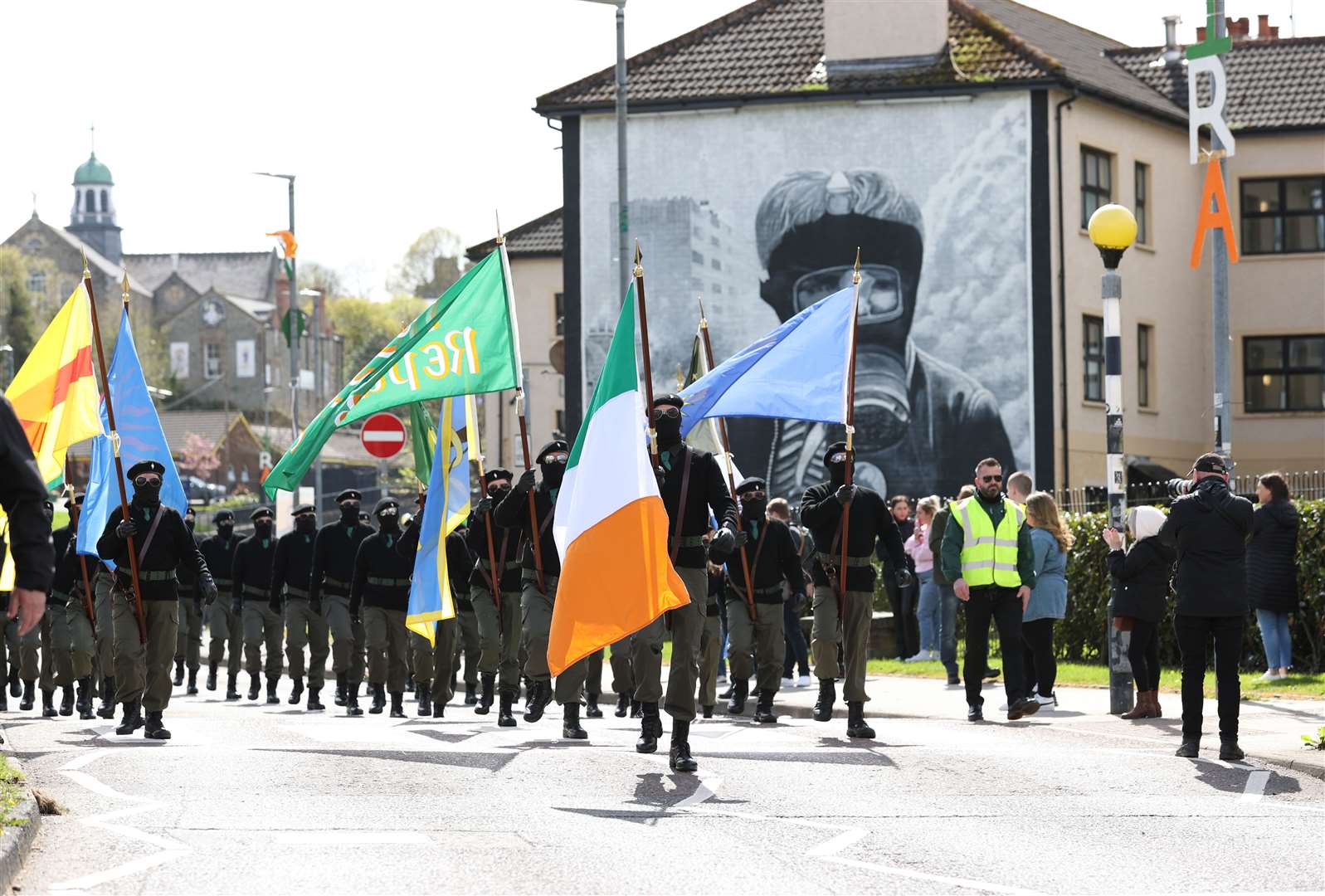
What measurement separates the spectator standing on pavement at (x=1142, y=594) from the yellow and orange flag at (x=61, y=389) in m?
8.18

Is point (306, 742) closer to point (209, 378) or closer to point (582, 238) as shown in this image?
point (582, 238)

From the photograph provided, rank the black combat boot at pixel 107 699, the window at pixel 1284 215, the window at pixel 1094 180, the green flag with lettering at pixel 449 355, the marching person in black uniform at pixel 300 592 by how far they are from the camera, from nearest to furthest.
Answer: the green flag with lettering at pixel 449 355
the black combat boot at pixel 107 699
the marching person in black uniform at pixel 300 592
the window at pixel 1094 180
the window at pixel 1284 215

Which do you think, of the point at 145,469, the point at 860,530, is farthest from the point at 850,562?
the point at 145,469

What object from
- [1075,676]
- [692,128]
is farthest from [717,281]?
[1075,676]

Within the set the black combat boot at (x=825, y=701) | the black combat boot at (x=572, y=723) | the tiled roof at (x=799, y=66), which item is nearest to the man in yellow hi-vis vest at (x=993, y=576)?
the black combat boot at (x=825, y=701)

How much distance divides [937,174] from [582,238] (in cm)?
666

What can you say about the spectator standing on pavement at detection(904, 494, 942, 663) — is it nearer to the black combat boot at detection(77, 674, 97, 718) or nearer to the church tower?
the black combat boot at detection(77, 674, 97, 718)

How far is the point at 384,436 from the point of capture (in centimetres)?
2814

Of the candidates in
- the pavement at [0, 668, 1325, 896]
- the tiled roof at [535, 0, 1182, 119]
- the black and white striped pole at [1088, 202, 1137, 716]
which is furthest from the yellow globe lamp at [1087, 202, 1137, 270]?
the tiled roof at [535, 0, 1182, 119]

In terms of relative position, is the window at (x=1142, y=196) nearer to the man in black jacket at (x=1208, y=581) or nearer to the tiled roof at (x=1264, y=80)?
the tiled roof at (x=1264, y=80)

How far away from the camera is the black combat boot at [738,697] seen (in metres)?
17.6

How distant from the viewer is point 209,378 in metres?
138

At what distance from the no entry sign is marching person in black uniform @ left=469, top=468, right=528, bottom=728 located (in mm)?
9699

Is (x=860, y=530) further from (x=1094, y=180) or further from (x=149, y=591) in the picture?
(x=1094, y=180)
